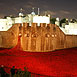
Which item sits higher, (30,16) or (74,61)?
(30,16)

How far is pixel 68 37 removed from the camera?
18.8 meters

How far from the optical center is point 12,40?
18.4 m

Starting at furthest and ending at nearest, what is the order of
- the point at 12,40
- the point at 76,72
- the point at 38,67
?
1. the point at 12,40
2. the point at 38,67
3. the point at 76,72

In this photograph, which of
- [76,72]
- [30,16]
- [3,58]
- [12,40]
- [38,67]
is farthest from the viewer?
[30,16]

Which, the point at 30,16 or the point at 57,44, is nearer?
the point at 57,44

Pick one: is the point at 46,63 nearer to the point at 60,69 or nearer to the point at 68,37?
the point at 60,69

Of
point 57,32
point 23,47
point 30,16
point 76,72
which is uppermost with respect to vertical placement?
point 30,16

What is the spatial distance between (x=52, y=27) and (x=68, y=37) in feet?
7.61

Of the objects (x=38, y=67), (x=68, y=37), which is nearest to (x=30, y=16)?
(x=68, y=37)

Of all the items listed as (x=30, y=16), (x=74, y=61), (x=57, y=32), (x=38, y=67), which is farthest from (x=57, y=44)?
(x=30, y=16)

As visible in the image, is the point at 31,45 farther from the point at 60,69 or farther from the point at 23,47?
the point at 60,69

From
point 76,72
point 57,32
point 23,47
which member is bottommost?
point 76,72

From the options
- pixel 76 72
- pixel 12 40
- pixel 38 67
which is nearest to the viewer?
pixel 76 72

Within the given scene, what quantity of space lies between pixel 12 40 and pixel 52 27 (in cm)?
412
